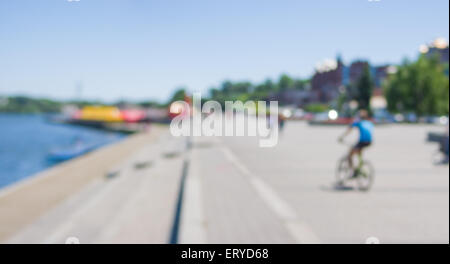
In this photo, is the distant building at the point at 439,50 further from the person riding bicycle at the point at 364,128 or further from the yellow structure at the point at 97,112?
the yellow structure at the point at 97,112

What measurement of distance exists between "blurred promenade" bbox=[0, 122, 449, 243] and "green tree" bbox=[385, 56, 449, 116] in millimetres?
104

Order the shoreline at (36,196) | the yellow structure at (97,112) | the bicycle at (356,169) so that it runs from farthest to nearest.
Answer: the shoreline at (36,196) < the bicycle at (356,169) < the yellow structure at (97,112)

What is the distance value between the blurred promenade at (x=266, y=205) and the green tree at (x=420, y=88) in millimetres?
104

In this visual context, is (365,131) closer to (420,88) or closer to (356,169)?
(420,88)

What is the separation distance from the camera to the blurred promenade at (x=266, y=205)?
5.08m

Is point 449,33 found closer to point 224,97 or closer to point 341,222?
point 224,97

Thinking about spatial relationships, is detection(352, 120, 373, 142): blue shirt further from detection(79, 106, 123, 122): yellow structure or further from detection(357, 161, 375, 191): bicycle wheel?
detection(357, 161, 375, 191): bicycle wheel

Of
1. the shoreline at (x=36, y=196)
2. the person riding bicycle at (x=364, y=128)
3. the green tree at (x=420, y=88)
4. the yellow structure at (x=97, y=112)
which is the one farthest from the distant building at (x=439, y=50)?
the shoreline at (x=36, y=196)

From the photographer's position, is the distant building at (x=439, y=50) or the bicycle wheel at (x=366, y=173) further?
the bicycle wheel at (x=366, y=173)

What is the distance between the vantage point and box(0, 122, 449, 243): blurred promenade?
5082 millimetres

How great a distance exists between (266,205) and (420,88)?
7201 millimetres

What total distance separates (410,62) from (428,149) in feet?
1.22

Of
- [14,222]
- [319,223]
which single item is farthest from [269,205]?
[14,222]

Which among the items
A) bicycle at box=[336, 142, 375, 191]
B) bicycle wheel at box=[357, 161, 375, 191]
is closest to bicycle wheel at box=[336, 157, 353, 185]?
bicycle at box=[336, 142, 375, 191]
